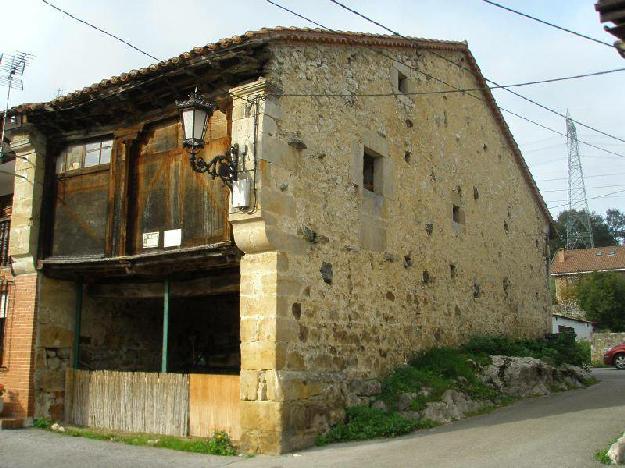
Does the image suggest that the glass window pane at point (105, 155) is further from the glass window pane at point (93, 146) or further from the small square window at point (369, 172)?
the small square window at point (369, 172)

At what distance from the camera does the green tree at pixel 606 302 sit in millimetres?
33938

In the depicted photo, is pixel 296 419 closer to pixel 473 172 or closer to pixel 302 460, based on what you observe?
pixel 302 460

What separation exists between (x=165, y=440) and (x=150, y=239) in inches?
121

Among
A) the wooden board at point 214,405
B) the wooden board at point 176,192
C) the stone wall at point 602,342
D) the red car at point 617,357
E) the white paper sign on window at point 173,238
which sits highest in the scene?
the wooden board at point 176,192

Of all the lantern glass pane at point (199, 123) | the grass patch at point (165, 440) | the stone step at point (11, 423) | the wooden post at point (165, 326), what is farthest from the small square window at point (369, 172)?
the stone step at point (11, 423)

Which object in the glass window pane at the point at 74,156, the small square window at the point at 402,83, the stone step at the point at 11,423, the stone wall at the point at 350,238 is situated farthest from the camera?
the small square window at the point at 402,83

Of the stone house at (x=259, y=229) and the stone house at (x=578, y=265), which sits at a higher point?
the stone house at (x=578, y=265)

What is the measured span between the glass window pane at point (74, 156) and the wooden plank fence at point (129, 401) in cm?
368

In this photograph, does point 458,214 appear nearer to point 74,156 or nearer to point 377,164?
point 377,164

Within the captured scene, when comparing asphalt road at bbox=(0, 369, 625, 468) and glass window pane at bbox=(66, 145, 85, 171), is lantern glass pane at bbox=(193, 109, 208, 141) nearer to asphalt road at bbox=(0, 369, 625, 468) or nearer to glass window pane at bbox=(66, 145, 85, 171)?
glass window pane at bbox=(66, 145, 85, 171)

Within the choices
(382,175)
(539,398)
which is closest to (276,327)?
(382,175)

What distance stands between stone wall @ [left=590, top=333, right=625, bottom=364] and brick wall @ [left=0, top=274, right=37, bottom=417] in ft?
75.5

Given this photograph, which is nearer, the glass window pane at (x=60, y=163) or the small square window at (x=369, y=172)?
the small square window at (x=369, y=172)

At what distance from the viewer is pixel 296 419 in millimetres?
8039
